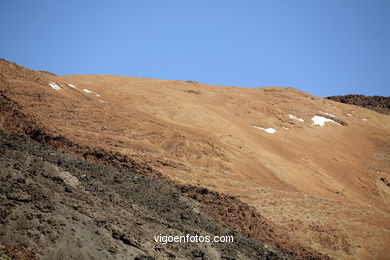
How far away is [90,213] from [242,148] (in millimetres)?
16498

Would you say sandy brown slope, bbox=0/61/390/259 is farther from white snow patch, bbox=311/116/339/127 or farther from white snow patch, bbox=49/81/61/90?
white snow patch, bbox=311/116/339/127

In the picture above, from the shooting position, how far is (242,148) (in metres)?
28.2

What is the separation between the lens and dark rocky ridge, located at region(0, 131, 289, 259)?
36.8 ft

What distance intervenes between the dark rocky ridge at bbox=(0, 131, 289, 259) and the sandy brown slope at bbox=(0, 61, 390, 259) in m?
3.74

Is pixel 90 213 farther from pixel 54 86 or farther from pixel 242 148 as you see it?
pixel 54 86

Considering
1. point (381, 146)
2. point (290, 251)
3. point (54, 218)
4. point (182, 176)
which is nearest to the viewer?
point (54, 218)

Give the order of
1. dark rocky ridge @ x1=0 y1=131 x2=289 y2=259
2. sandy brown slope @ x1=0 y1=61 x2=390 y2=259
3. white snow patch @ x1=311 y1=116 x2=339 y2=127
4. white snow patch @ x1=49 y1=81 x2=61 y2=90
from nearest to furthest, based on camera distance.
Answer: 1. dark rocky ridge @ x1=0 y1=131 x2=289 y2=259
2. sandy brown slope @ x1=0 y1=61 x2=390 y2=259
3. white snow patch @ x1=49 y1=81 x2=61 y2=90
4. white snow patch @ x1=311 y1=116 x2=339 y2=127

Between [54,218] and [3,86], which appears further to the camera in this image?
[3,86]

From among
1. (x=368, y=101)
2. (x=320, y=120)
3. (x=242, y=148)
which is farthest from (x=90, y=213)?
(x=368, y=101)

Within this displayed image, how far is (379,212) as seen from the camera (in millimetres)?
25672

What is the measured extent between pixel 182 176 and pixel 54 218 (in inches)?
404

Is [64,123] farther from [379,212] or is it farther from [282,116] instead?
[282,116]

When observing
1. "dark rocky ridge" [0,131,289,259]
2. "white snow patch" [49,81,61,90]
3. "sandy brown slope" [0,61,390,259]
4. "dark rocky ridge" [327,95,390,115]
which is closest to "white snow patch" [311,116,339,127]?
"sandy brown slope" [0,61,390,259]

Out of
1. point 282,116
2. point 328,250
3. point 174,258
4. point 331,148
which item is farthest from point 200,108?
point 174,258
